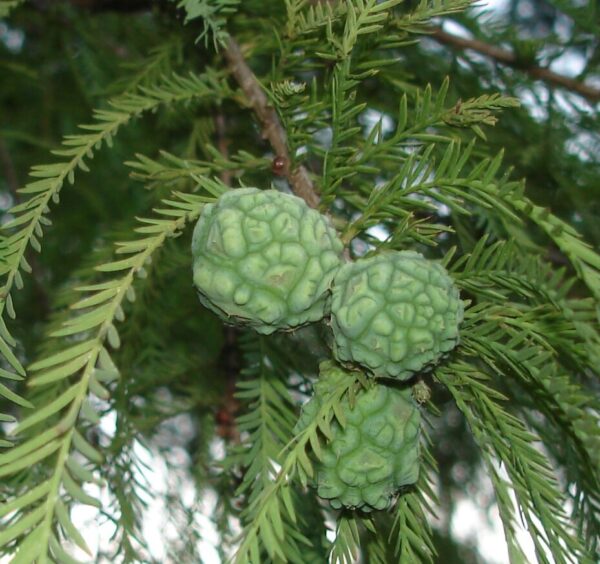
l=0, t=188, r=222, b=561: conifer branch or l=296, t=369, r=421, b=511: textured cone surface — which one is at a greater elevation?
l=0, t=188, r=222, b=561: conifer branch

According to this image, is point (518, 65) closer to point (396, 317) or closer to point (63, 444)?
point (396, 317)

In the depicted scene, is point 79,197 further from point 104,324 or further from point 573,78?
point 104,324

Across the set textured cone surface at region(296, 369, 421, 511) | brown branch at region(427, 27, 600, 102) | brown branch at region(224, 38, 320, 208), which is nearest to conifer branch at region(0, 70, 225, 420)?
brown branch at region(224, 38, 320, 208)

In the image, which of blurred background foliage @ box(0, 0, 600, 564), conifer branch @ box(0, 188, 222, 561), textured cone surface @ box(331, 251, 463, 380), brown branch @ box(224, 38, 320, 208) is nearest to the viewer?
conifer branch @ box(0, 188, 222, 561)

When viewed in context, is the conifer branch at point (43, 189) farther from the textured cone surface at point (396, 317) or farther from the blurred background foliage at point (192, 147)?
the textured cone surface at point (396, 317)

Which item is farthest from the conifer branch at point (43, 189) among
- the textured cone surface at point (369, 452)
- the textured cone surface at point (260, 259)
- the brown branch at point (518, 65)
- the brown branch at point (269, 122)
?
the brown branch at point (518, 65)

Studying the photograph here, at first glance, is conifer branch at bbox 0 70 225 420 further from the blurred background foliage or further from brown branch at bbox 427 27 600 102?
brown branch at bbox 427 27 600 102
